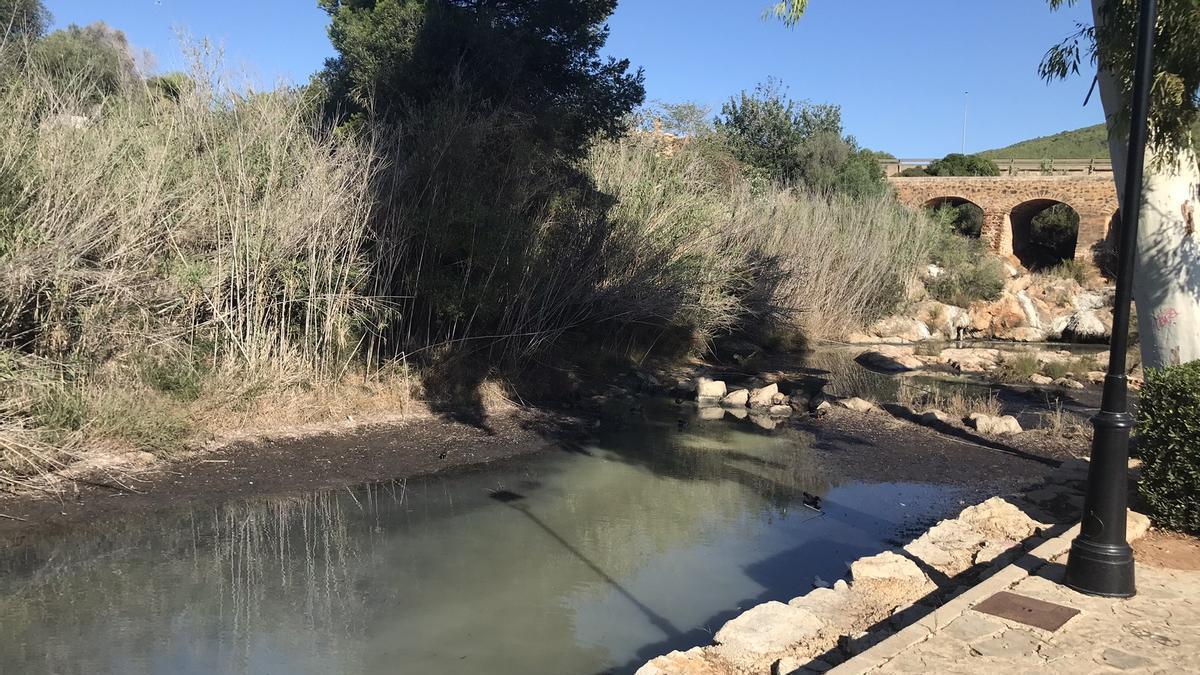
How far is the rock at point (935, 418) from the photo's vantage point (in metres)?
14.1

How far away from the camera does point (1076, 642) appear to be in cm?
489

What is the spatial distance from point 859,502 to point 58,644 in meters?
7.80

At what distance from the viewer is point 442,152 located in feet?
43.6

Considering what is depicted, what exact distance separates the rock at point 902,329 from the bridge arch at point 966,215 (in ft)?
61.6

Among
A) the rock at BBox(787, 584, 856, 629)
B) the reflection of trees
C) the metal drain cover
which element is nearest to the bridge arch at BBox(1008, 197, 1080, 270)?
the reflection of trees

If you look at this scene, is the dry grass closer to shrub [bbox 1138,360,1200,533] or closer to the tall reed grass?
the tall reed grass

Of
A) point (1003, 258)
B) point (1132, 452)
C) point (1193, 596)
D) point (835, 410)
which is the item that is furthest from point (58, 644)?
point (1003, 258)

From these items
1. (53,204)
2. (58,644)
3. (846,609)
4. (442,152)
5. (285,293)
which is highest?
(442,152)

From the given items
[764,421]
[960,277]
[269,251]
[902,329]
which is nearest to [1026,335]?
[960,277]

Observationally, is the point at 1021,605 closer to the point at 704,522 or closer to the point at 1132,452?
the point at 704,522

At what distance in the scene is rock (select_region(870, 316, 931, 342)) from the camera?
1064 inches

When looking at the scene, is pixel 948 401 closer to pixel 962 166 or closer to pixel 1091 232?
pixel 1091 232

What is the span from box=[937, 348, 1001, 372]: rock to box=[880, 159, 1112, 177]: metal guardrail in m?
23.8

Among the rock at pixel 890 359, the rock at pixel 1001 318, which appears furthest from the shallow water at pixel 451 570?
the rock at pixel 1001 318
